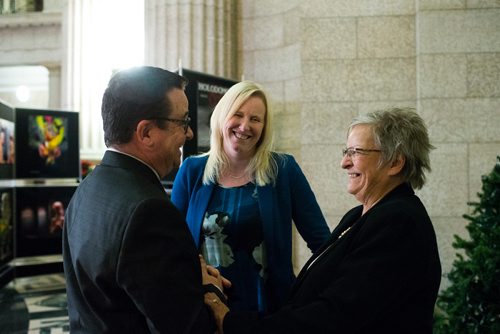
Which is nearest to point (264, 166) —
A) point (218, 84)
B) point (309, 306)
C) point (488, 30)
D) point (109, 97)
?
point (309, 306)

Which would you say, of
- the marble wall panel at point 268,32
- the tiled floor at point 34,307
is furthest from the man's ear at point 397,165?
the marble wall panel at point 268,32

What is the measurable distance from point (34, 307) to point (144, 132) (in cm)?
574

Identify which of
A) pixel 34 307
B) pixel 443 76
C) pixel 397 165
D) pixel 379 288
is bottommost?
pixel 34 307

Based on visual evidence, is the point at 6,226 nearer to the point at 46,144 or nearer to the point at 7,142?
the point at 7,142

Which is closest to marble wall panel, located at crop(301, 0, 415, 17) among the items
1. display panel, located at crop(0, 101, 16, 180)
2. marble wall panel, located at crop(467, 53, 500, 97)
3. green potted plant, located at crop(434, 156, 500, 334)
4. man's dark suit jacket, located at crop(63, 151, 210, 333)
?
marble wall panel, located at crop(467, 53, 500, 97)

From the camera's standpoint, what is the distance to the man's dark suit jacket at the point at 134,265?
1.28 m

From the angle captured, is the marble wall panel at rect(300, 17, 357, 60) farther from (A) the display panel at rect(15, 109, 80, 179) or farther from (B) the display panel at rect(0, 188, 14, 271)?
(B) the display panel at rect(0, 188, 14, 271)

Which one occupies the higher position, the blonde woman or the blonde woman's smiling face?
Answer: the blonde woman's smiling face

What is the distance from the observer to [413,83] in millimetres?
5699

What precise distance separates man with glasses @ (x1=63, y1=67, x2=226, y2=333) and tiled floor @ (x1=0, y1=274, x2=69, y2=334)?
4.46 meters

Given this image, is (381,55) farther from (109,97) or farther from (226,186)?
(109,97)

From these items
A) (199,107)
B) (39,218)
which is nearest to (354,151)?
(199,107)

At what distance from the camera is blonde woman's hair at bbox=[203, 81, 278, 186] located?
2.59 m

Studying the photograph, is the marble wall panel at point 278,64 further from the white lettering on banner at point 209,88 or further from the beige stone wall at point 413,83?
the white lettering on banner at point 209,88
